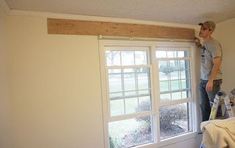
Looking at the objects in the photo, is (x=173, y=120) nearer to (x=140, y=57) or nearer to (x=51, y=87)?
(x=140, y=57)

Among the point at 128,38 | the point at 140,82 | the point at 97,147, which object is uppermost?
the point at 128,38

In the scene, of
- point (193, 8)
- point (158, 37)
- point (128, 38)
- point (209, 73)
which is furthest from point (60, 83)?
point (209, 73)

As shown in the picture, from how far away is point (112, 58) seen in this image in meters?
2.81

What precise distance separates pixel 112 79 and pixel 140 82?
1.49 feet

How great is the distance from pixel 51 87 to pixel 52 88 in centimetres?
2

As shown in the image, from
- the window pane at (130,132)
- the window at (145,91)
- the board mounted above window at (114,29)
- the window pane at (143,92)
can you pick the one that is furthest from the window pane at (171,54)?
the window pane at (130,132)

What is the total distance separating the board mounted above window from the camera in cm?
240

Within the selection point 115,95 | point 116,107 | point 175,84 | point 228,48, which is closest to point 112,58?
point 115,95

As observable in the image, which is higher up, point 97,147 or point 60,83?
point 60,83

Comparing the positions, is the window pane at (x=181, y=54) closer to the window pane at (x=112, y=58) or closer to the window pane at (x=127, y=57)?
the window pane at (x=127, y=57)

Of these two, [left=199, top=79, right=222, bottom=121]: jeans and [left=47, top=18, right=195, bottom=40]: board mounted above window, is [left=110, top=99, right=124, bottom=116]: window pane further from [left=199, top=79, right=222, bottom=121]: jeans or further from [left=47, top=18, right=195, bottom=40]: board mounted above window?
[left=199, top=79, right=222, bottom=121]: jeans

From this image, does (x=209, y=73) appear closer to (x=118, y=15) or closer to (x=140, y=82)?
(x=140, y=82)

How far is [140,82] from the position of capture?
303 cm

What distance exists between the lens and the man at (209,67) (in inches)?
116
